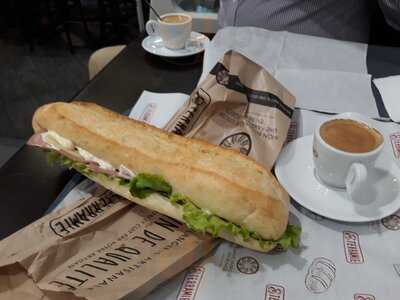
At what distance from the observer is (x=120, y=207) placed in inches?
28.9

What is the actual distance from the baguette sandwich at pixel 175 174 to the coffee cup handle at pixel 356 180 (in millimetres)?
108

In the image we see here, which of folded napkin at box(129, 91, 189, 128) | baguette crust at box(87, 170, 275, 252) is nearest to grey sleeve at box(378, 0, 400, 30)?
folded napkin at box(129, 91, 189, 128)

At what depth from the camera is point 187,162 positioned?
2.35 ft

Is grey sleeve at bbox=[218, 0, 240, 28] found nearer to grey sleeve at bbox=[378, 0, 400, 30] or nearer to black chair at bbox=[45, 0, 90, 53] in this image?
grey sleeve at bbox=[378, 0, 400, 30]

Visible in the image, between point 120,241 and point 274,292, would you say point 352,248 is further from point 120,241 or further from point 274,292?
point 120,241

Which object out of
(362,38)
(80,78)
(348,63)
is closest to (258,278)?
(348,63)

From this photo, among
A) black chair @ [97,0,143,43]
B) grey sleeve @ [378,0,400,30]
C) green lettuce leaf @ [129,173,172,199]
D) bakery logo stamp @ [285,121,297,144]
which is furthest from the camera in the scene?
black chair @ [97,0,143,43]

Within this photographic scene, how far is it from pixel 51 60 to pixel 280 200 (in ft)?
8.41

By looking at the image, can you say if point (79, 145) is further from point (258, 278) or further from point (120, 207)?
point (258, 278)

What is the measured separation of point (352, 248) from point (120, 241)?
37 cm

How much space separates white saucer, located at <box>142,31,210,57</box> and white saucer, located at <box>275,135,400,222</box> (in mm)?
518

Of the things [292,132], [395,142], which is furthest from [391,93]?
[292,132]

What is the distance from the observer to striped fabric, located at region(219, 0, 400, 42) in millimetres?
1310

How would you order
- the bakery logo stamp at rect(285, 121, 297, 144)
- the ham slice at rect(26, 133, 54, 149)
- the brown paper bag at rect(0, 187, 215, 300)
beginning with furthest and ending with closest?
1. the bakery logo stamp at rect(285, 121, 297, 144)
2. the ham slice at rect(26, 133, 54, 149)
3. the brown paper bag at rect(0, 187, 215, 300)
